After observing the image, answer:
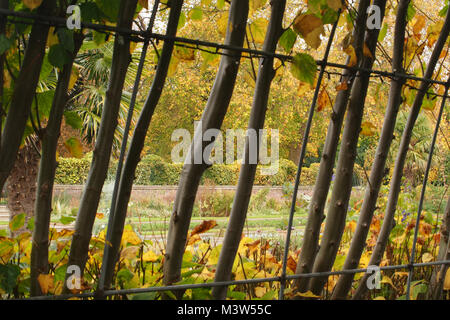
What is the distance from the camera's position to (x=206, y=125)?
1.20m

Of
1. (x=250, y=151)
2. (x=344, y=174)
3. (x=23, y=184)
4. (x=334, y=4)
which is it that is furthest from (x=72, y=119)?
(x=23, y=184)

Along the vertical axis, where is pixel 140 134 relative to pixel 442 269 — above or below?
above

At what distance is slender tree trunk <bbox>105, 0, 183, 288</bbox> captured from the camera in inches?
41.6

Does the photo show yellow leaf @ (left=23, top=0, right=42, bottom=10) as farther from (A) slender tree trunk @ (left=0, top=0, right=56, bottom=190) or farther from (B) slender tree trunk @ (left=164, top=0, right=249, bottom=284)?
(B) slender tree trunk @ (left=164, top=0, right=249, bottom=284)

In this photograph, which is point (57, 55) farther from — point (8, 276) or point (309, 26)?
point (309, 26)

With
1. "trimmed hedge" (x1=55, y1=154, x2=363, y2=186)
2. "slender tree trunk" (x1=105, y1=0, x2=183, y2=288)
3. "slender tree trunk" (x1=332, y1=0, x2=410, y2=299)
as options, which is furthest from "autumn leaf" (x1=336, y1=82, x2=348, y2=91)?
"trimmed hedge" (x1=55, y1=154, x2=363, y2=186)

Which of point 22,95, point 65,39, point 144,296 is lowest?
point 144,296

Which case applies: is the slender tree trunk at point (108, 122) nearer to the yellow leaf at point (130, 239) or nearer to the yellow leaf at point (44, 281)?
the yellow leaf at point (44, 281)

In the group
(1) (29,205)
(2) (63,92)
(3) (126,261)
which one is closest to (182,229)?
(3) (126,261)

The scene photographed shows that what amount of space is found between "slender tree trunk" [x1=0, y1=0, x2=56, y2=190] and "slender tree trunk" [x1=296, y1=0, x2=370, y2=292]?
2.71ft

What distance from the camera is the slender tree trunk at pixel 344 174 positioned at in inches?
57.0

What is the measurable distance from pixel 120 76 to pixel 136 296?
51 cm

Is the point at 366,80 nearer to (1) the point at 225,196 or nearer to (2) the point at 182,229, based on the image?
(2) the point at 182,229

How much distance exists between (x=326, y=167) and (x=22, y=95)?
2.83 ft
